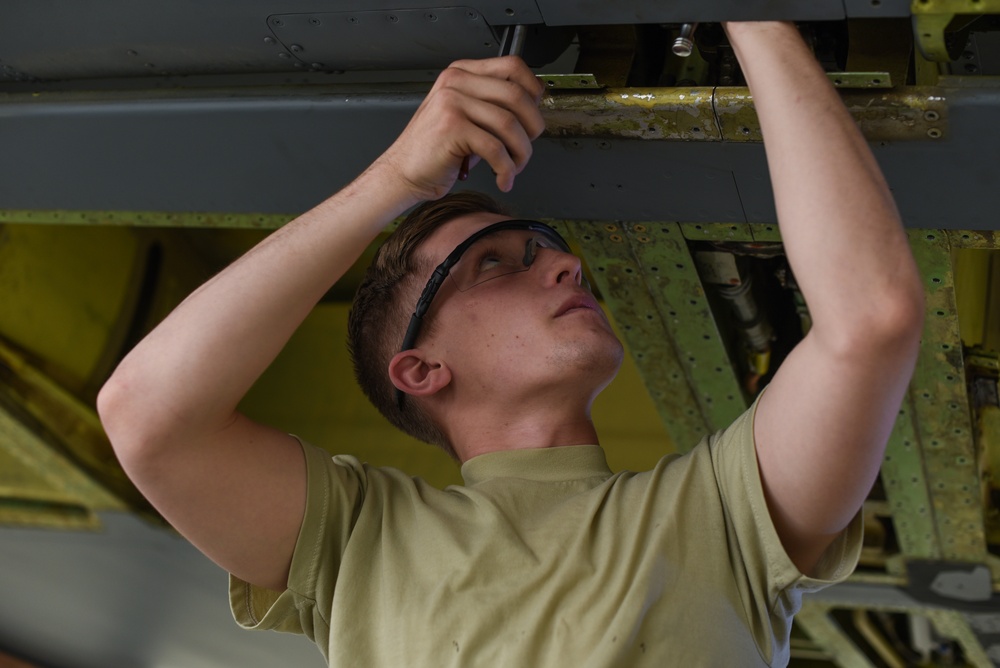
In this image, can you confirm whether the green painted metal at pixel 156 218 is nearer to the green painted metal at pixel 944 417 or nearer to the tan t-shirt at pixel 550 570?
the tan t-shirt at pixel 550 570

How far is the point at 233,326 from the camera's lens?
1447 millimetres

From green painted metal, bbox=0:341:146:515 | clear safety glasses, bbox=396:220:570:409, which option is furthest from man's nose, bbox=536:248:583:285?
green painted metal, bbox=0:341:146:515

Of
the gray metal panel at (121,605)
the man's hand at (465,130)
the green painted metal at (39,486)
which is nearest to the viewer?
the man's hand at (465,130)

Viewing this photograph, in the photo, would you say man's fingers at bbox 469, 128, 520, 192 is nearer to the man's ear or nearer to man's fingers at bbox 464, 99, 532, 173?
man's fingers at bbox 464, 99, 532, 173

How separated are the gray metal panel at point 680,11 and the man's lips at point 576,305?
0.35m

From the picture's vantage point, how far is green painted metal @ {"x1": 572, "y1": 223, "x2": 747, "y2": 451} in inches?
79.1

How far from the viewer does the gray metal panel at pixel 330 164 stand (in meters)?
1.72

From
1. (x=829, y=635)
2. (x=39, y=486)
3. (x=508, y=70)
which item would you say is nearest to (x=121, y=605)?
(x=39, y=486)

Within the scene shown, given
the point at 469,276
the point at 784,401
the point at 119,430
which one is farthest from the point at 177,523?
the point at 784,401

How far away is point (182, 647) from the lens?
12.0ft

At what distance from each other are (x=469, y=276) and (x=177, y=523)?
50cm

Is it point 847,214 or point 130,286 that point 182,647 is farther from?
point 847,214

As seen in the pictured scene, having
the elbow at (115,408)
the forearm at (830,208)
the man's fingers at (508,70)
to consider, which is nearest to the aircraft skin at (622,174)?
the man's fingers at (508,70)

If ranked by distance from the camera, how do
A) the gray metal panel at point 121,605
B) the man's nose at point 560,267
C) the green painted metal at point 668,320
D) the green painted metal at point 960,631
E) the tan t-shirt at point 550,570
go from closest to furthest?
the tan t-shirt at point 550,570 < the man's nose at point 560,267 < the green painted metal at point 668,320 < the green painted metal at point 960,631 < the gray metal panel at point 121,605
